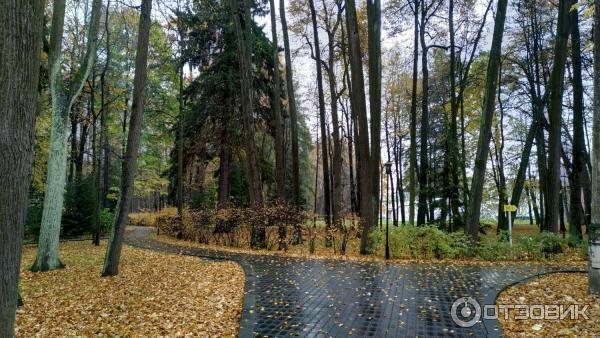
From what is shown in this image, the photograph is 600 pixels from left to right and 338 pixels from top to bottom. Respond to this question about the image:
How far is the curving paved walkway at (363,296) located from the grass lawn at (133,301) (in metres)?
0.38

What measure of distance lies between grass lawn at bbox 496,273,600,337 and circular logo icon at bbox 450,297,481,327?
32 cm

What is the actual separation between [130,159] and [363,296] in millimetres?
5310

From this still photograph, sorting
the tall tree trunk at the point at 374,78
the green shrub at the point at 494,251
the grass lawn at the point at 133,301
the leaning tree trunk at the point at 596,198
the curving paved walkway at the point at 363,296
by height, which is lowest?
the grass lawn at the point at 133,301

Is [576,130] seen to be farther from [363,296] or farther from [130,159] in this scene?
[130,159]

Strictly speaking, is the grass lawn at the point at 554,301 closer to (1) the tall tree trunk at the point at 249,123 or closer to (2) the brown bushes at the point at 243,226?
(2) the brown bushes at the point at 243,226

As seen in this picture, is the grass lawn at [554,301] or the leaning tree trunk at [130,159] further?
the leaning tree trunk at [130,159]

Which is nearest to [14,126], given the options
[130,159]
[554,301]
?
[130,159]

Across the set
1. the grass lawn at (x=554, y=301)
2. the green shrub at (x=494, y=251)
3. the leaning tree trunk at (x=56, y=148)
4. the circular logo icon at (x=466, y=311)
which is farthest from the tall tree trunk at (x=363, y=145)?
the leaning tree trunk at (x=56, y=148)

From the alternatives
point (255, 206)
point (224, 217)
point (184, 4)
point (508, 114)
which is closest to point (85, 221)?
point (224, 217)

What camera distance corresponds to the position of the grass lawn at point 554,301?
413cm

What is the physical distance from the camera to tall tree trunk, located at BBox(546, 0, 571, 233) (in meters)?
9.91

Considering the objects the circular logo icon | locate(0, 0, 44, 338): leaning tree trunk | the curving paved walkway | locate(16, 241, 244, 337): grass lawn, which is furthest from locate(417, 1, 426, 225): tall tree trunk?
locate(0, 0, 44, 338): leaning tree trunk

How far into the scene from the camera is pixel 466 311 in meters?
4.94

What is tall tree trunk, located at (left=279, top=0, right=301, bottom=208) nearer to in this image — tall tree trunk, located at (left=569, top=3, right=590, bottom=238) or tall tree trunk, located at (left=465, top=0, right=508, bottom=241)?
tall tree trunk, located at (left=465, top=0, right=508, bottom=241)
